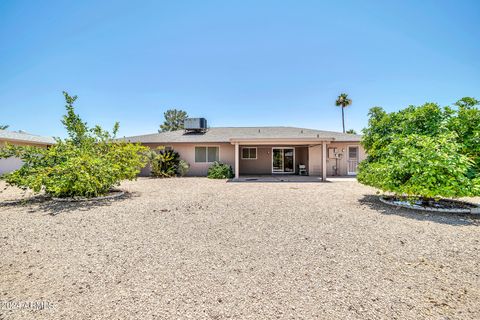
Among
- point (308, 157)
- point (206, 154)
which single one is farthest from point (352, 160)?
point (206, 154)

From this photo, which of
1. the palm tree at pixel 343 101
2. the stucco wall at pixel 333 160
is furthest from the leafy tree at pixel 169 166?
the palm tree at pixel 343 101

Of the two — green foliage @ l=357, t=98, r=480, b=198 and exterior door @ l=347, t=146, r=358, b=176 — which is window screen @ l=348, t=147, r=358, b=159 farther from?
green foliage @ l=357, t=98, r=480, b=198

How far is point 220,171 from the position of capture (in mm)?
14953

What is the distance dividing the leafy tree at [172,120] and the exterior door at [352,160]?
138 feet

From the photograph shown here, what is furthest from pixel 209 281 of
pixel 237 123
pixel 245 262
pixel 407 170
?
pixel 237 123

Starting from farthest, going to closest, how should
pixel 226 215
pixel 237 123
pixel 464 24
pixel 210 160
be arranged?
1. pixel 237 123
2. pixel 210 160
3. pixel 464 24
4. pixel 226 215

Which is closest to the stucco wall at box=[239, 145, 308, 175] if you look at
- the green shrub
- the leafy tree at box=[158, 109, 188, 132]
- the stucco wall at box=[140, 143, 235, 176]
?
the stucco wall at box=[140, 143, 235, 176]

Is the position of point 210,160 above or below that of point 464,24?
below

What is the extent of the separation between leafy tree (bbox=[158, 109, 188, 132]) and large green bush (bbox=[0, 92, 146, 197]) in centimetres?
4299

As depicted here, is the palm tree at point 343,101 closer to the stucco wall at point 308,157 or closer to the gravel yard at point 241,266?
the stucco wall at point 308,157

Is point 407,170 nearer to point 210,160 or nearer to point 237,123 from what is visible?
point 210,160

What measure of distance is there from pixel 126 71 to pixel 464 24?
18.4m

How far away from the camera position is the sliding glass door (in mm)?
17891

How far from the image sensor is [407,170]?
6.05 metres
